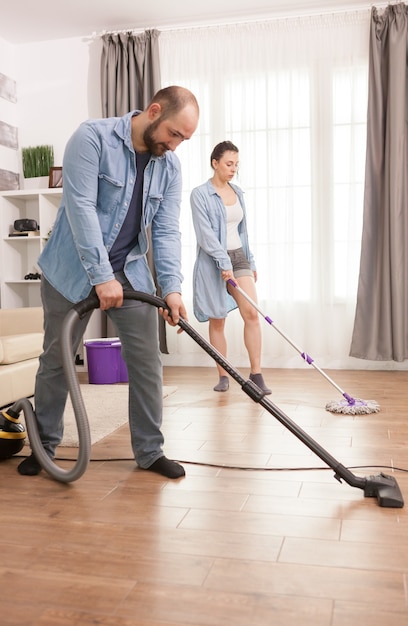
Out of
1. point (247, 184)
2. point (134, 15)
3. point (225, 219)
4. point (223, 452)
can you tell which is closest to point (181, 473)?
point (223, 452)

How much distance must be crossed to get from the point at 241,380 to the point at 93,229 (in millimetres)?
661

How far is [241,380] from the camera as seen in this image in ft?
6.95

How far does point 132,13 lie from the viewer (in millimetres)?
4812

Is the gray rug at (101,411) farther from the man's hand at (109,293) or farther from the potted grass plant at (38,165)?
the potted grass plant at (38,165)

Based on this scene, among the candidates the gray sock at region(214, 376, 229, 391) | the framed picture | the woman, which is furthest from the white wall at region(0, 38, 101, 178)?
the gray sock at region(214, 376, 229, 391)

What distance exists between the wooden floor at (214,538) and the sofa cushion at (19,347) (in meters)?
0.89

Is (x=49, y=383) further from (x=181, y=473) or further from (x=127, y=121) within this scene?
(x=127, y=121)

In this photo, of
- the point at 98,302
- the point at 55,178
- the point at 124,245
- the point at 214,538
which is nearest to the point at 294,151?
the point at 55,178

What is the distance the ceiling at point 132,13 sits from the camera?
4.61 meters

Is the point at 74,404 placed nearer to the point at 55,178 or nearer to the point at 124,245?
the point at 124,245

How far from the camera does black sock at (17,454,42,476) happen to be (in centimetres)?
240

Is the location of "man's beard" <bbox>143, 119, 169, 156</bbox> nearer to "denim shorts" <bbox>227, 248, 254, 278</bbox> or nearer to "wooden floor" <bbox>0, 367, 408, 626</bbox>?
"wooden floor" <bbox>0, 367, 408, 626</bbox>

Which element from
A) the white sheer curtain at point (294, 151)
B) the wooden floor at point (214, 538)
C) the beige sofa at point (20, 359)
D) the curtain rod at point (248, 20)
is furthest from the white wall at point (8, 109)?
the wooden floor at point (214, 538)

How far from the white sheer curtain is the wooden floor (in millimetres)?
2018
